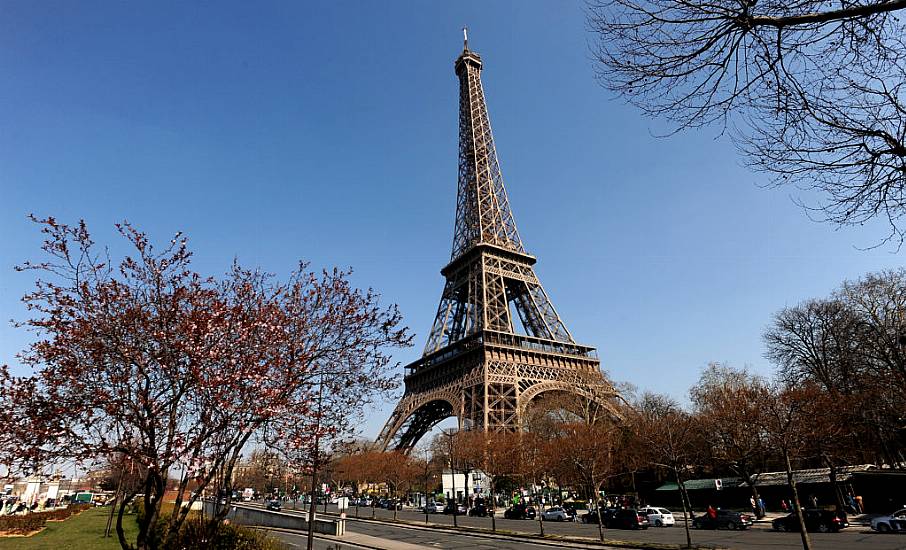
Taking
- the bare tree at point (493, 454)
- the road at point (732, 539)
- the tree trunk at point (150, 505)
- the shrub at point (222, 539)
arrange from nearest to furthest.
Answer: the tree trunk at point (150, 505) < the shrub at point (222, 539) < the road at point (732, 539) < the bare tree at point (493, 454)

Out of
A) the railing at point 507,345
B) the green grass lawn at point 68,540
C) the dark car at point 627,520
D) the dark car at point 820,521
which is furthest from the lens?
the railing at point 507,345

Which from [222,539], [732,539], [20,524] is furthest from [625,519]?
[20,524]

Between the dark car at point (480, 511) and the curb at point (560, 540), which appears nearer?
the curb at point (560, 540)

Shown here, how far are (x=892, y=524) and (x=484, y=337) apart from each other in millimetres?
37044

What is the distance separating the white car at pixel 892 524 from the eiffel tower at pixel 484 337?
27.8 m

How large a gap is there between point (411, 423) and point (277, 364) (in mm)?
57789

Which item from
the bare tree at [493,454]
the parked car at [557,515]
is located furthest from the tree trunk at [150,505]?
the parked car at [557,515]

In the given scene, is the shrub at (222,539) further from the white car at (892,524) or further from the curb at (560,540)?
the white car at (892,524)

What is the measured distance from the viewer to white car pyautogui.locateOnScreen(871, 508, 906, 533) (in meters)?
24.6

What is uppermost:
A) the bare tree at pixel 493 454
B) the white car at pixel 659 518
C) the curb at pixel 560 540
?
the bare tree at pixel 493 454

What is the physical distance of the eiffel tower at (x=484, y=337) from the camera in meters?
54.6

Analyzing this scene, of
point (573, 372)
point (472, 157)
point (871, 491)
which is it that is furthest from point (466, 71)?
point (871, 491)

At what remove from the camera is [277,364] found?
38.7 ft

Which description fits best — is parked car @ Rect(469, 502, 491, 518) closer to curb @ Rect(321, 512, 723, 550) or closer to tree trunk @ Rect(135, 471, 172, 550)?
curb @ Rect(321, 512, 723, 550)
